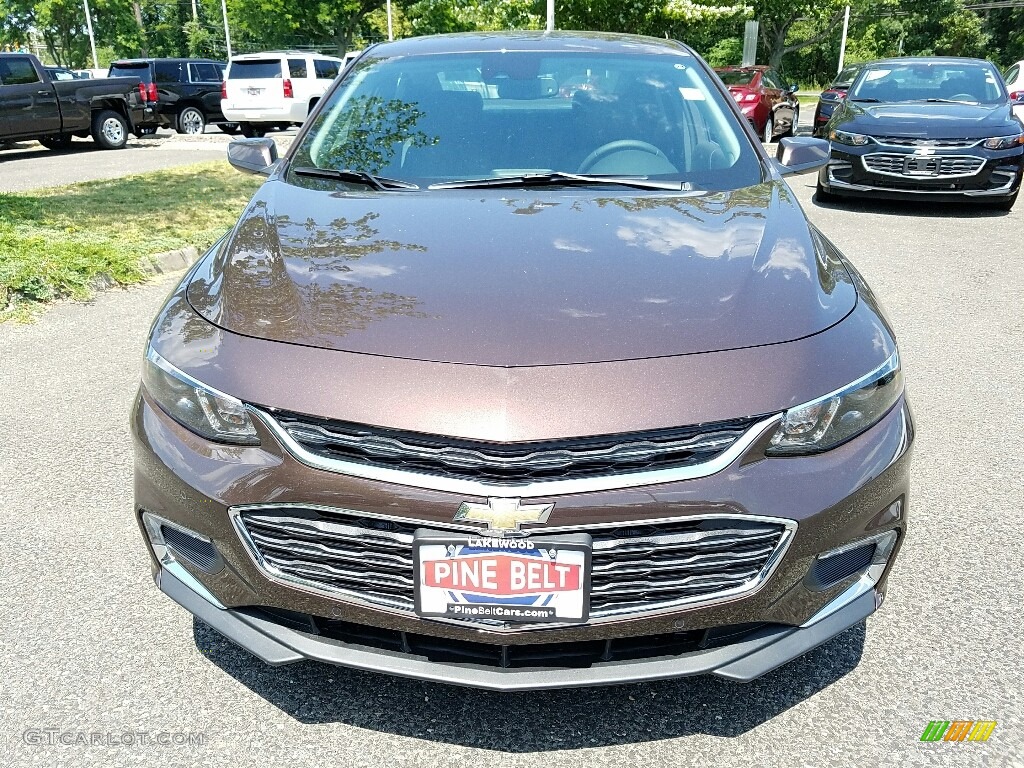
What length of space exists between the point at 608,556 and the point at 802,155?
260 cm

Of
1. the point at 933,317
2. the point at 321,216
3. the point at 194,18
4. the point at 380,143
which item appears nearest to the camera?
the point at 321,216

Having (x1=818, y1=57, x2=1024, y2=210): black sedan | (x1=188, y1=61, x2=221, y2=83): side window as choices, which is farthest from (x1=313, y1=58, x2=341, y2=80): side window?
(x1=818, y1=57, x2=1024, y2=210): black sedan

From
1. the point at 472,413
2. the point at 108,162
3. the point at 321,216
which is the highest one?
the point at 321,216

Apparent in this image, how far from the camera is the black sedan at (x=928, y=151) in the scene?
880 cm

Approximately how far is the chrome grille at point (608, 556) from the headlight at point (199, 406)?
174 millimetres

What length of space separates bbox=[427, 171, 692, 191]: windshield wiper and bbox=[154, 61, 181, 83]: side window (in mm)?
20545

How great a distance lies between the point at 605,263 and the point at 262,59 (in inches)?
776

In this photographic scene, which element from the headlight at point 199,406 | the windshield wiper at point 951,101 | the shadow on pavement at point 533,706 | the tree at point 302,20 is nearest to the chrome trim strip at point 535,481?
the headlight at point 199,406

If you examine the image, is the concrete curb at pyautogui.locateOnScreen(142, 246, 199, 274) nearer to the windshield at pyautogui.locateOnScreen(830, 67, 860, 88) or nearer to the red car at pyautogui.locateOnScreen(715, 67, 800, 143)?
the windshield at pyautogui.locateOnScreen(830, 67, 860, 88)

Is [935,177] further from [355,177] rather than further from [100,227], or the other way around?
[100,227]

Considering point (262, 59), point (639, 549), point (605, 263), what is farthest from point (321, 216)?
point (262, 59)

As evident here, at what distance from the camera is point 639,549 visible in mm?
1792

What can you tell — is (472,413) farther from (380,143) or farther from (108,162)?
(108,162)

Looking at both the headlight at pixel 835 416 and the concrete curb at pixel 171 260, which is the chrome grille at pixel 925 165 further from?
the headlight at pixel 835 416
